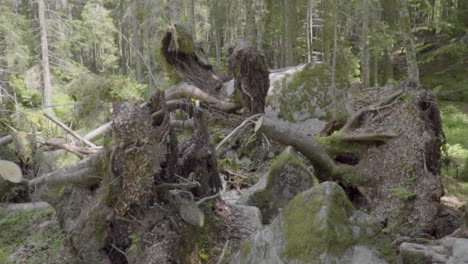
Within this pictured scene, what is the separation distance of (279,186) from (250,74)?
11.0ft

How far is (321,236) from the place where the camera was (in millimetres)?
3389

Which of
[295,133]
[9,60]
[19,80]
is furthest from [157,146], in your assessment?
[19,80]

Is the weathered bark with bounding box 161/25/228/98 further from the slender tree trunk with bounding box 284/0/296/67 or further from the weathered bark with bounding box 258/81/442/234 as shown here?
the slender tree trunk with bounding box 284/0/296/67

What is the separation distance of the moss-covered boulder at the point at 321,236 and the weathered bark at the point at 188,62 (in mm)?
7351

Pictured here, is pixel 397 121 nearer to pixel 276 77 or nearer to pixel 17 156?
pixel 276 77

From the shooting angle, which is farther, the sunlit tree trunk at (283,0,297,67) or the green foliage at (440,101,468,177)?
the sunlit tree trunk at (283,0,297,67)

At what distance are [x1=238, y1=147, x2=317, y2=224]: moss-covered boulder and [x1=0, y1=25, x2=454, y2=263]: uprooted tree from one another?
2.26ft

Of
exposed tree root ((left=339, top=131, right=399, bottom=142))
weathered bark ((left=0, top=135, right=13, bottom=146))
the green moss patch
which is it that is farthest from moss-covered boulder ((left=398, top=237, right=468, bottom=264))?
weathered bark ((left=0, top=135, right=13, bottom=146))

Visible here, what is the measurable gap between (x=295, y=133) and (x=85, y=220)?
154 inches

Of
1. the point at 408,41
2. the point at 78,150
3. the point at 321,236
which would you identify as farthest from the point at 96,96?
the point at 321,236

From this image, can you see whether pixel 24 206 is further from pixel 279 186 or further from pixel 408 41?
pixel 408 41

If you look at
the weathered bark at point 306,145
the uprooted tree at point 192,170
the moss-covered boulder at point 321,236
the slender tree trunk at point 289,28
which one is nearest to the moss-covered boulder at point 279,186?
the weathered bark at point 306,145

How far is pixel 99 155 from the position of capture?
491 cm

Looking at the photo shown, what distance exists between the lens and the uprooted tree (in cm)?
429
